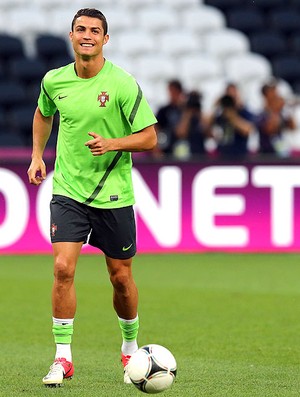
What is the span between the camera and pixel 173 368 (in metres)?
6.21

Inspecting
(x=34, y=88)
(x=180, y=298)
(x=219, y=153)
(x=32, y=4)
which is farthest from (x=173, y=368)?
(x=32, y=4)

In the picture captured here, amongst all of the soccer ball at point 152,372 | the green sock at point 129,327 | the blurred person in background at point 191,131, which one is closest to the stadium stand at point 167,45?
the blurred person in background at point 191,131

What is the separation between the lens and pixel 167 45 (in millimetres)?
21422

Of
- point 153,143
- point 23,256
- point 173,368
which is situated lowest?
point 23,256

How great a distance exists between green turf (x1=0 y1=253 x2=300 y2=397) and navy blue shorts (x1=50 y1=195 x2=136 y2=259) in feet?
2.58

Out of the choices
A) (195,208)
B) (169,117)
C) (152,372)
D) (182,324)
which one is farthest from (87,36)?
(169,117)

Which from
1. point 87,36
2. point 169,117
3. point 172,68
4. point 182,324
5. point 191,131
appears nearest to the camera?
point 87,36

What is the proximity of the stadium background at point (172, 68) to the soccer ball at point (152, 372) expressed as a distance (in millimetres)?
8110

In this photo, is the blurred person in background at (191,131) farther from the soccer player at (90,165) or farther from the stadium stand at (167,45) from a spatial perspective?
the soccer player at (90,165)

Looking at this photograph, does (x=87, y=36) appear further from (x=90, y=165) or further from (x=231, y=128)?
(x=231, y=128)

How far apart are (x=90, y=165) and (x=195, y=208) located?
7.72 meters

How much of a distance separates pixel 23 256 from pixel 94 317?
4693mm

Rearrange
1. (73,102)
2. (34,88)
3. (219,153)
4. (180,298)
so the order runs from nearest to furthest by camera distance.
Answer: (73,102), (180,298), (219,153), (34,88)

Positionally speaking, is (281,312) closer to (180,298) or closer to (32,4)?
(180,298)
